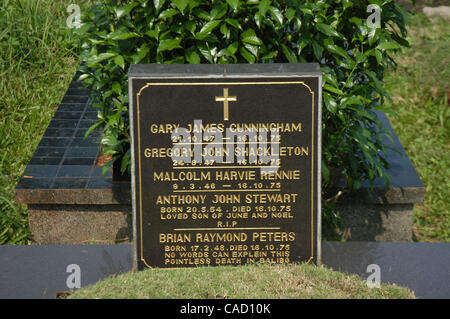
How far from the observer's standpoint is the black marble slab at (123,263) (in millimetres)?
4535

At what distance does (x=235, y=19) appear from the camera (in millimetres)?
4426

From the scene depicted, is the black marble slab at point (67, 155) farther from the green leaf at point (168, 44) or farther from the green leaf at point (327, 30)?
the green leaf at point (327, 30)

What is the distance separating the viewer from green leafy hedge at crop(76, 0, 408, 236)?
4391mm

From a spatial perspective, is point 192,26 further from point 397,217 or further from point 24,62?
point 24,62

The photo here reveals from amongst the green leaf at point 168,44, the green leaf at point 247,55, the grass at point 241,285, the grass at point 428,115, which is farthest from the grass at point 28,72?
the grass at point 428,115

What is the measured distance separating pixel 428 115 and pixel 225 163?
3.80 metres

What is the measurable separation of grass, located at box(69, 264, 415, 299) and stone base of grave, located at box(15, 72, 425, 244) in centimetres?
106

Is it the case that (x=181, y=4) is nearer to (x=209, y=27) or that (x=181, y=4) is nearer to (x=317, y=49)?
(x=209, y=27)

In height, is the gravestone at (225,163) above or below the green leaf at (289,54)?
below

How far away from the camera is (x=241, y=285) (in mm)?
4113

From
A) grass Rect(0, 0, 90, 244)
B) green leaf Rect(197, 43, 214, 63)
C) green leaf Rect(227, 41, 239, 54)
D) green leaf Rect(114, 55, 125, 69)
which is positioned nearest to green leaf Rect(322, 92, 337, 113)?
green leaf Rect(227, 41, 239, 54)

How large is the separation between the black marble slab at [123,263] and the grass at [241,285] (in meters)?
0.34

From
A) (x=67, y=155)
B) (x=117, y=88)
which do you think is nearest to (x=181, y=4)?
(x=117, y=88)

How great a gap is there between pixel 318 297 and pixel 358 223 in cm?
145
